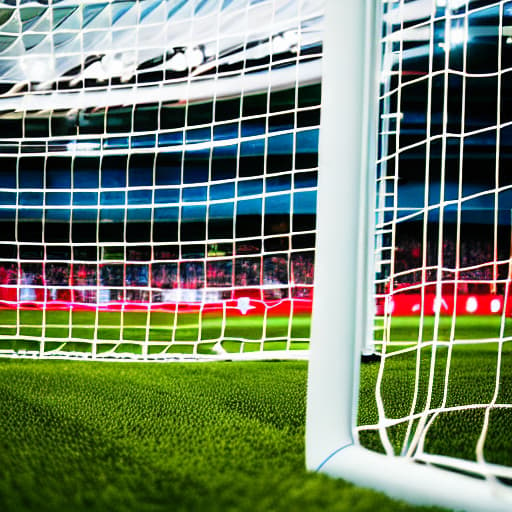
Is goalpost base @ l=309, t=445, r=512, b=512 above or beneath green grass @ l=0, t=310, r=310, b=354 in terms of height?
above

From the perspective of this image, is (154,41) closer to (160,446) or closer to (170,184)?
(170,184)

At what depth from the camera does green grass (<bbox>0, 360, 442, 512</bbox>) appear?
699mm

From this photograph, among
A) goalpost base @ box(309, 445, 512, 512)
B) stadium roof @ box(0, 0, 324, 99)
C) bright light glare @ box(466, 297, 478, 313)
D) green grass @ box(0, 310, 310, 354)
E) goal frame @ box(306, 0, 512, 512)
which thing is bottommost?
green grass @ box(0, 310, 310, 354)

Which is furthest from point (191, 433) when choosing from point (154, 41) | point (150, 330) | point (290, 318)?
point (154, 41)

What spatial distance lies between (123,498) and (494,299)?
4080 millimetres

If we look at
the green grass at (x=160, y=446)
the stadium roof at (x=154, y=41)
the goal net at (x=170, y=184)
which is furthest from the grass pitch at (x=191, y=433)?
the stadium roof at (x=154, y=41)

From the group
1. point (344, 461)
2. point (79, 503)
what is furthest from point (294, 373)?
point (79, 503)

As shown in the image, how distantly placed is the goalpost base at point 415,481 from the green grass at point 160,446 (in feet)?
0.07

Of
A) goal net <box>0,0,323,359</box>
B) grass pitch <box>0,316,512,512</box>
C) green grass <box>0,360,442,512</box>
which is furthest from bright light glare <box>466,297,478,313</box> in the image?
green grass <box>0,360,442,512</box>

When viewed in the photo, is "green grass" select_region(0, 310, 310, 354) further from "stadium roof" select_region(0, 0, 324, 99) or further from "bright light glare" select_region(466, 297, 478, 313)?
"stadium roof" select_region(0, 0, 324, 99)

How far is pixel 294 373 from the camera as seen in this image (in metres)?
1.84

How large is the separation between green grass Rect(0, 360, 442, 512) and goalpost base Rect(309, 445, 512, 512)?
22mm

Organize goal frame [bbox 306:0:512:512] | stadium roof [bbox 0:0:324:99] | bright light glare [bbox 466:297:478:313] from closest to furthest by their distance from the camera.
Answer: goal frame [bbox 306:0:512:512] < stadium roof [bbox 0:0:324:99] < bright light glare [bbox 466:297:478:313]

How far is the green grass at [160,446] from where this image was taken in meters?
0.70
